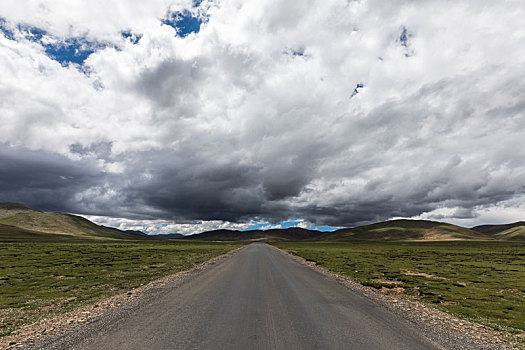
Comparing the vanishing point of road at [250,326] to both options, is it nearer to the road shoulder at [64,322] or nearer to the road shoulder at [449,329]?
the road shoulder at [449,329]

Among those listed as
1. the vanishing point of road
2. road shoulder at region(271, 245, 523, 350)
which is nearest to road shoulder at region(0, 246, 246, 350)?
the vanishing point of road

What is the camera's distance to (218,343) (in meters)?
8.38

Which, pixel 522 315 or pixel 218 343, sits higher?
pixel 218 343

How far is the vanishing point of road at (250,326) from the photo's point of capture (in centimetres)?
845

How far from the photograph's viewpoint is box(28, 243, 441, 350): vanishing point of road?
8.45m

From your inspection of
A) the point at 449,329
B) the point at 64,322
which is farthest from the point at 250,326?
the point at 449,329

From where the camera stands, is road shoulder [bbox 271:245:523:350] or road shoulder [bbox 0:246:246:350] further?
road shoulder [bbox 271:245:523:350]

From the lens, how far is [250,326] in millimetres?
10102

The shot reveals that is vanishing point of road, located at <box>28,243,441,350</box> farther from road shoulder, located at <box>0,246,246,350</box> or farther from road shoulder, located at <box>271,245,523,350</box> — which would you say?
road shoulder, located at <box>0,246,246,350</box>

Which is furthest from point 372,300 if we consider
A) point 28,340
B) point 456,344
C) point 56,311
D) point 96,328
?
point 56,311

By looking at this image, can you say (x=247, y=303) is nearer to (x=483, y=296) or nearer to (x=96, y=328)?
(x=96, y=328)

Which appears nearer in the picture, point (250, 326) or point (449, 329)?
point (250, 326)

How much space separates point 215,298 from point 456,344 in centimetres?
1099

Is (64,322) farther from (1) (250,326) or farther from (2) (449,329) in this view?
(2) (449,329)
